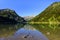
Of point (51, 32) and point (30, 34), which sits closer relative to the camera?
point (30, 34)

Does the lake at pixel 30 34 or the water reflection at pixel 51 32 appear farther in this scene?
the water reflection at pixel 51 32

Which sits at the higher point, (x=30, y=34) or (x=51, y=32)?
(x=51, y=32)

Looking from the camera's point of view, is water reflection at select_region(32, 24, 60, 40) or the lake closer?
the lake
